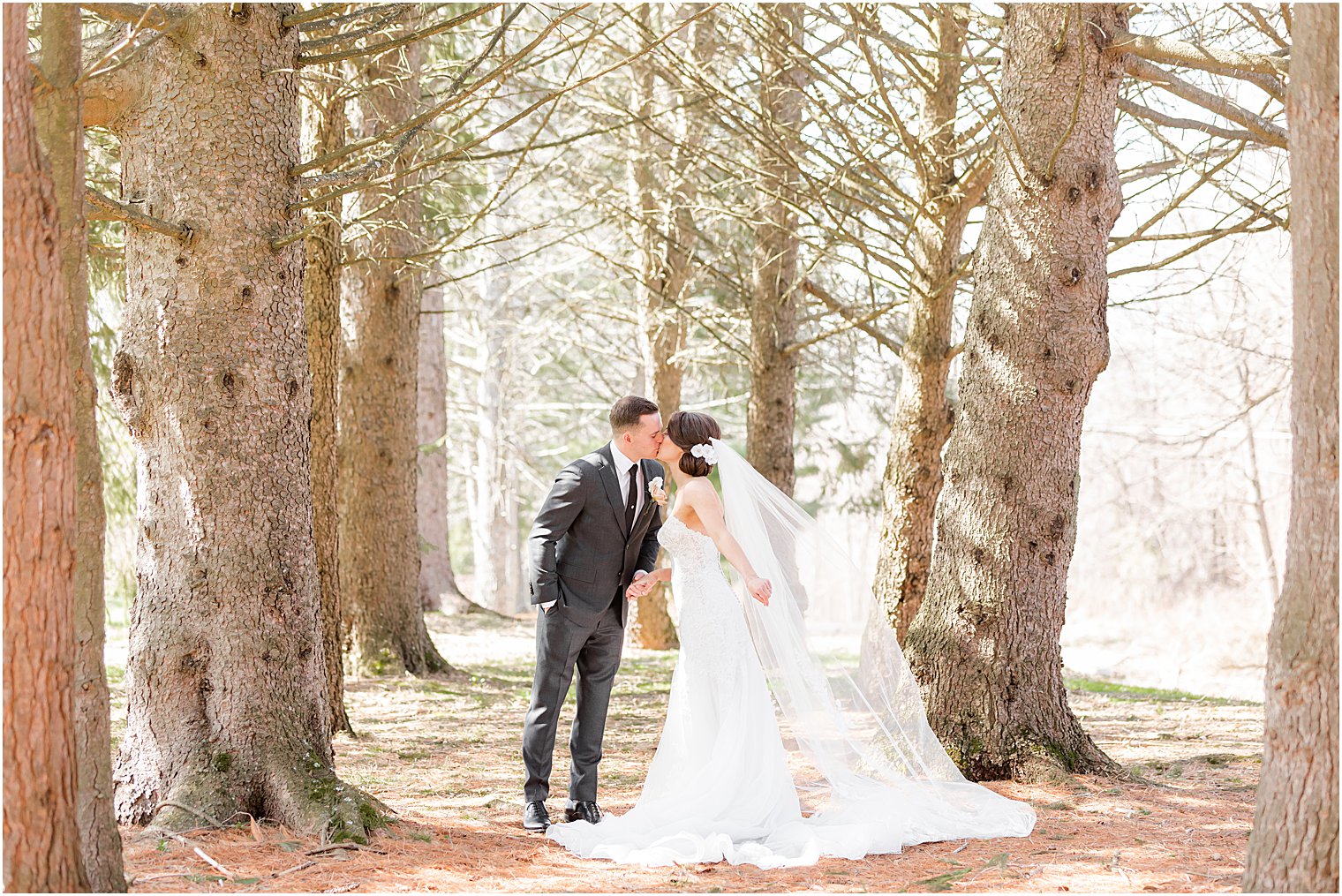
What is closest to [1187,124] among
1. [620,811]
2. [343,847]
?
[620,811]

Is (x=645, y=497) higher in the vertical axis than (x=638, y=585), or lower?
higher

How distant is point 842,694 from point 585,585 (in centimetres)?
134

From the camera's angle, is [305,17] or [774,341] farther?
[774,341]

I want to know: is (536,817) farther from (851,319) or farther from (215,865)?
(851,319)

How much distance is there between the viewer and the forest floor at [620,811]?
13.4ft

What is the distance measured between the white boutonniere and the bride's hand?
0.57 metres

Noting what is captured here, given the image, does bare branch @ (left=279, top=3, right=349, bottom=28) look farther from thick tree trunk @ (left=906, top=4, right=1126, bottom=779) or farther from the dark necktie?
thick tree trunk @ (left=906, top=4, right=1126, bottom=779)

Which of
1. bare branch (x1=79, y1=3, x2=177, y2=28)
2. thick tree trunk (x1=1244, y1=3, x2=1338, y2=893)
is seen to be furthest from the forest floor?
bare branch (x1=79, y1=3, x2=177, y2=28)

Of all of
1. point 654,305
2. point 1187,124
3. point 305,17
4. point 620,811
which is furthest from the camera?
point 654,305

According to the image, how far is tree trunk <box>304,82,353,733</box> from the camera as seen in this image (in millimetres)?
7195

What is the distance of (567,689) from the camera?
5.21 meters

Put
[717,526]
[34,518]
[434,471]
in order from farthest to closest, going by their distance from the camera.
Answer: [434,471] < [717,526] < [34,518]

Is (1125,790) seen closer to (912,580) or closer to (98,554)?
(912,580)

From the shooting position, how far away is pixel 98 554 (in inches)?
142
